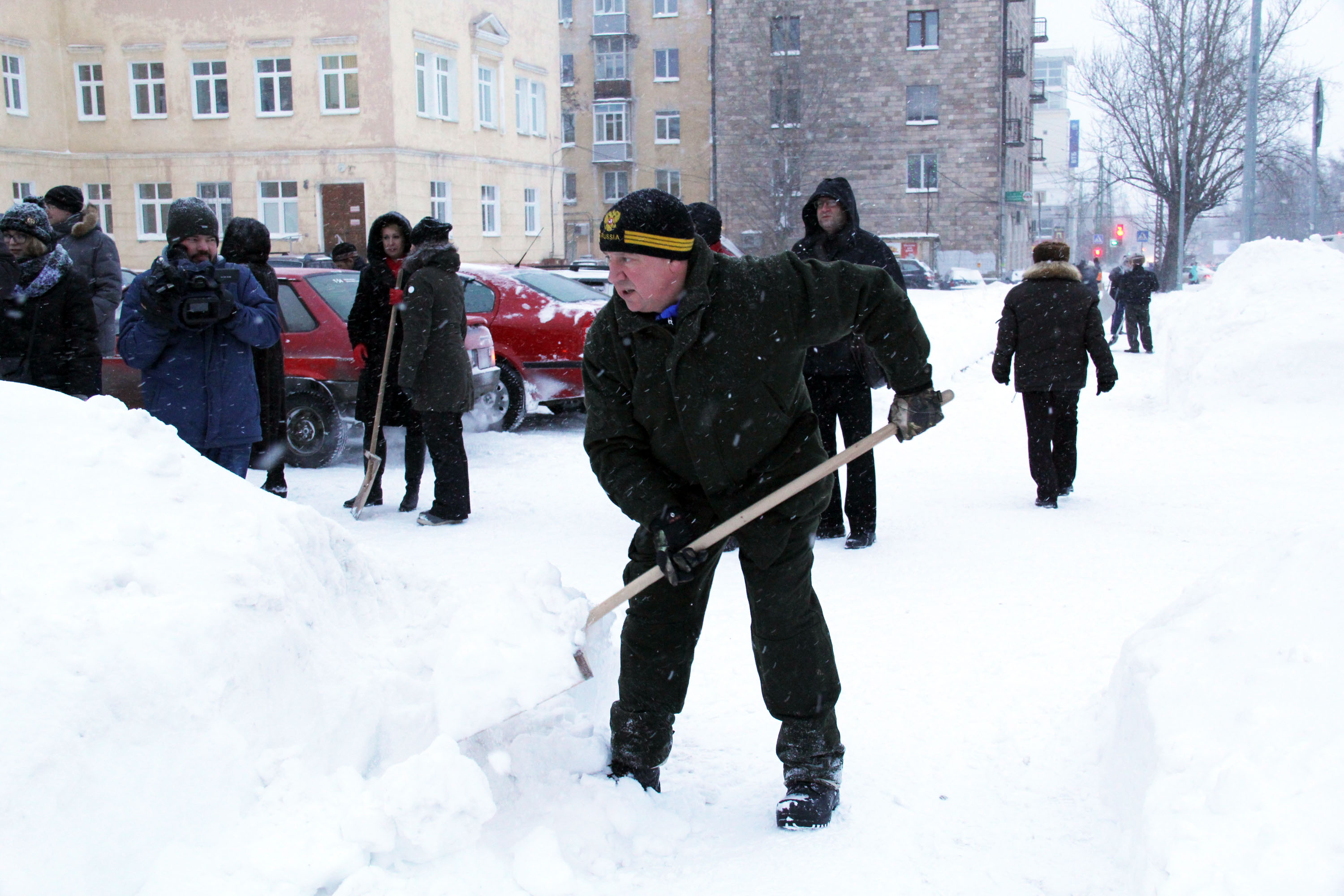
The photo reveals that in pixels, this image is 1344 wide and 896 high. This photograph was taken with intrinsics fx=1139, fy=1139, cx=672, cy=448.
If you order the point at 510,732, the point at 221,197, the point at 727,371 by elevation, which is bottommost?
the point at 510,732

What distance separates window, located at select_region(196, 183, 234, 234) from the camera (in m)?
30.8

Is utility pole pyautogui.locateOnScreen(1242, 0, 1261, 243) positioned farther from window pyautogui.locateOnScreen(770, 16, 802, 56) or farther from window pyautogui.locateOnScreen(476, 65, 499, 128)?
window pyautogui.locateOnScreen(770, 16, 802, 56)

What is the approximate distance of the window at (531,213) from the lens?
36094mm

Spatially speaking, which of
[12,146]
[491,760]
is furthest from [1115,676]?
[12,146]

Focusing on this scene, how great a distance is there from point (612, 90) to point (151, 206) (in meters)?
25.5

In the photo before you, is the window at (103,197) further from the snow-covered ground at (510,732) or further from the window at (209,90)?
the snow-covered ground at (510,732)

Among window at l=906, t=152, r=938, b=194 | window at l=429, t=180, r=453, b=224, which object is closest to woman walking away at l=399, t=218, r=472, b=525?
window at l=429, t=180, r=453, b=224

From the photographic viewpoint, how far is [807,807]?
3.04 meters

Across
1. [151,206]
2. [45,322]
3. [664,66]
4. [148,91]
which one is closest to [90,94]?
[148,91]

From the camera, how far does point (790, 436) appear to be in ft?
10.1

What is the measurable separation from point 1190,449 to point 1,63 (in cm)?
3149

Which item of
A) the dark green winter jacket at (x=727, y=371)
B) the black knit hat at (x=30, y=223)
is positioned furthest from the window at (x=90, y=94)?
the dark green winter jacket at (x=727, y=371)

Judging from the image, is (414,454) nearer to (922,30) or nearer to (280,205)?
(280,205)

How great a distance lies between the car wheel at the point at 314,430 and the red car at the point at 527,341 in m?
1.92
